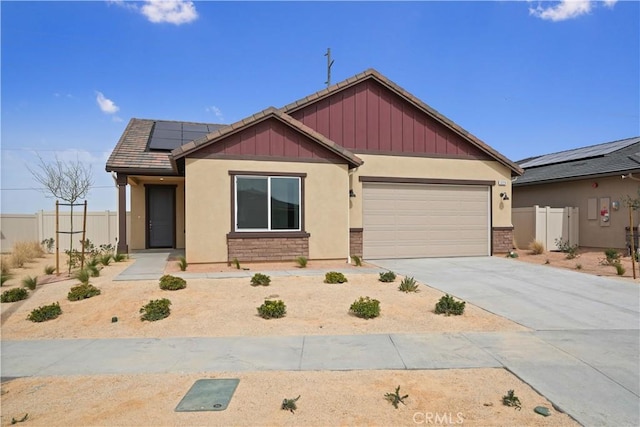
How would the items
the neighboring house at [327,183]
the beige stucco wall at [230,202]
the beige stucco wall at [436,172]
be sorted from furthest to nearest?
the beige stucco wall at [436,172] → the neighboring house at [327,183] → the beige stucco wall at [230,202]

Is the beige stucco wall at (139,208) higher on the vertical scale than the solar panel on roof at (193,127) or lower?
lower

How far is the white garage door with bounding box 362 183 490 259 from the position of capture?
13.6 meters

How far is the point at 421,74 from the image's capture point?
18219 mm

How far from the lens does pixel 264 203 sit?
11.4 m

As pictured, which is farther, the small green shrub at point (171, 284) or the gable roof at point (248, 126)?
the gable roof at point (248, 126)

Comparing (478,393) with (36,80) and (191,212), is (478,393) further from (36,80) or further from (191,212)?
(36,80)

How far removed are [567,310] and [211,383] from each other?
631 cm

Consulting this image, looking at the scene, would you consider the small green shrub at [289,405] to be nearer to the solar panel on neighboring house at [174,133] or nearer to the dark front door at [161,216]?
the solar panel on neighboring house at [174,133]

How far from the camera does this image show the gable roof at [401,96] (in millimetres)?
13414

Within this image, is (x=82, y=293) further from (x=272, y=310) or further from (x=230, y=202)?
(x=230, y=202)

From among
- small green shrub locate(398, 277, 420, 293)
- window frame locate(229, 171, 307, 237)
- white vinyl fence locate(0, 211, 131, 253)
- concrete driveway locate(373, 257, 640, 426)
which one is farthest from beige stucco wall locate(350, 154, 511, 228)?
white vinyl fence locate(0, 211, 131, 253)

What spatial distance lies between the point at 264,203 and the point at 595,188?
1478 cm

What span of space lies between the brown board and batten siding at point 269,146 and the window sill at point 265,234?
7.19ft

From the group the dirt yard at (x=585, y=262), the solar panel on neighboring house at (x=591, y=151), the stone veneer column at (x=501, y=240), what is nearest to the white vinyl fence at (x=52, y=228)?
the stone veneer column at (x=501, y=240)
